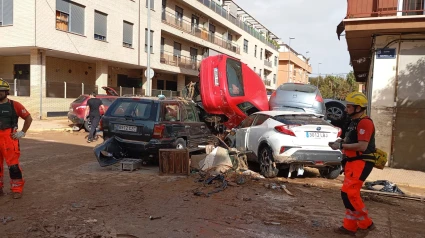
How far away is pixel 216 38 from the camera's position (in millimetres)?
38688

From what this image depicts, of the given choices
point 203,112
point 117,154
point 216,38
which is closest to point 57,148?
point 117,154

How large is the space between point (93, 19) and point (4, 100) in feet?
58.9

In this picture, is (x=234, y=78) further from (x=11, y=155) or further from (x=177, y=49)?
(x=177, y=49)

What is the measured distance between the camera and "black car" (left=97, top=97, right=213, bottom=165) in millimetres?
Answer: 7188

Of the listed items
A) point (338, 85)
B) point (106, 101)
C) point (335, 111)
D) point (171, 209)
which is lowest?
point (171, 209)

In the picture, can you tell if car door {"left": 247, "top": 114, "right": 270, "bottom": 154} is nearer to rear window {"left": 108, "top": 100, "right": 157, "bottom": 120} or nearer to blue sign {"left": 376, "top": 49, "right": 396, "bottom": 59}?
rear window {"left": 108, "top": 100, "right": 157, "bottom": 120}

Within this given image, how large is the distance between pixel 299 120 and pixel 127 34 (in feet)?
66.3

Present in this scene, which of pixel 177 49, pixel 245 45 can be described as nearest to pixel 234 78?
pixel 177 49

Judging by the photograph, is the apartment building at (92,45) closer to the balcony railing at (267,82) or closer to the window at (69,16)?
the window at (69,16)

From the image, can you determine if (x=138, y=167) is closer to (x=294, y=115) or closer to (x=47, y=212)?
(x=47, y=212)

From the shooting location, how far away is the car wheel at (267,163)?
7027mm

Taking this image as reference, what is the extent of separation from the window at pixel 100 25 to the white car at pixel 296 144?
17.6m

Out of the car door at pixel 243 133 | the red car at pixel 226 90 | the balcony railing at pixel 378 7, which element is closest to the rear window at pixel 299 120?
the car door at pixel 243 133

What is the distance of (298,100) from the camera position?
10.3 m
